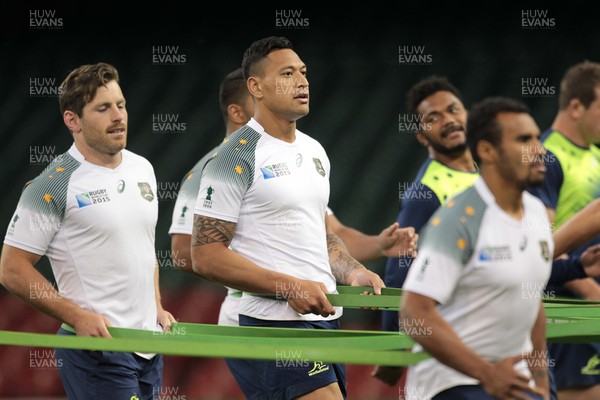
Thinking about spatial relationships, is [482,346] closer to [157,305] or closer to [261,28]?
[157,305]

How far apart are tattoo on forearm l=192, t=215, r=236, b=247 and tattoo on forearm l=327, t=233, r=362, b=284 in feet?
2.21

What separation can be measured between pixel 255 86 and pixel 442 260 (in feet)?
6.45

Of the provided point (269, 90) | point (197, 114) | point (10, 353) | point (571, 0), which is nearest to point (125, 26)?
point (197, 114)

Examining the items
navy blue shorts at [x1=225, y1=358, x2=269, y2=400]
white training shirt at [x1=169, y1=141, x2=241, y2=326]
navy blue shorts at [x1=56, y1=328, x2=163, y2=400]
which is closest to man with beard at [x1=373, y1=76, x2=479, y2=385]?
white training shirt at [x1=169, y1=141, x2=241, y2=326]

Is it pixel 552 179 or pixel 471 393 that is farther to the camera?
pixel 552 179

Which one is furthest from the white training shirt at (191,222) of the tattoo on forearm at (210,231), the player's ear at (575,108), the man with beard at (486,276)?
the man with beard at (486,276)

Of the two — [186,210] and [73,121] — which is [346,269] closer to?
[186,210]

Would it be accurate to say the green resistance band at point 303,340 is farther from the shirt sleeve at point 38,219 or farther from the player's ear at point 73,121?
the player's ear at point 73,121

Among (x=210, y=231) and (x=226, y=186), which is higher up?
(x=226, y=186)

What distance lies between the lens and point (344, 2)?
1078cm

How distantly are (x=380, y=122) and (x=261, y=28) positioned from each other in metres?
1.36

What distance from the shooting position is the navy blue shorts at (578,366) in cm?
615

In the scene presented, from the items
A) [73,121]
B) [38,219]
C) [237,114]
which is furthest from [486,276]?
[237,114]

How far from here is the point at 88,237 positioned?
5125 millimetres
